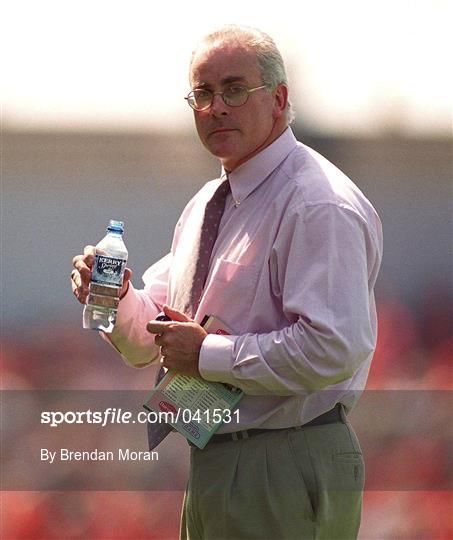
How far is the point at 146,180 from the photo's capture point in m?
5.42

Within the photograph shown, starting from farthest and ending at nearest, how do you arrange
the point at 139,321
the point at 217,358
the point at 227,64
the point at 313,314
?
the point at 139,321 → the point at 227,64 → the point at 217,358 → the point at 313,314

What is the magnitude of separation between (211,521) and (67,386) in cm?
266

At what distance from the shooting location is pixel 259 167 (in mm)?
2771

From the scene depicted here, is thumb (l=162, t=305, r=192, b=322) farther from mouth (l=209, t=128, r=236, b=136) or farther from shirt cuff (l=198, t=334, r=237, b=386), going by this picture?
mouth (l=209, t=128, r=236, b=136)

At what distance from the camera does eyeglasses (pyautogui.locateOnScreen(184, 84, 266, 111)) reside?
2.73 meters

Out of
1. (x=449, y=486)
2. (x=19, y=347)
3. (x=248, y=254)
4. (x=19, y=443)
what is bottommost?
(x=449, y=486)

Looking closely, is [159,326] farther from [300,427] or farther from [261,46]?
Result: [261,46]

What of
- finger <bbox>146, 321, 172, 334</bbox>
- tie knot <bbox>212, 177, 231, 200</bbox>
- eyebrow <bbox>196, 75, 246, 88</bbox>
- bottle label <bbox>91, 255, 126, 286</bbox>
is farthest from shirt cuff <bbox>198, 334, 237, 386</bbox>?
eyebrow <bbox>196, 75, 246, 88</bbox>

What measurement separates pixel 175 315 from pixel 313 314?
0.41 metres

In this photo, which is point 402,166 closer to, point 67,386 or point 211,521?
point 67,386

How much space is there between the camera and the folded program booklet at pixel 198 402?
2658 mm

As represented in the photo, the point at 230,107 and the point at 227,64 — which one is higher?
the point at 227,64

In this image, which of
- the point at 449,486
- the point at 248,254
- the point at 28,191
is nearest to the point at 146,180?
the point at 28,191

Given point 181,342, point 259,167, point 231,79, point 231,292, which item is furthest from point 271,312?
point 231,79
